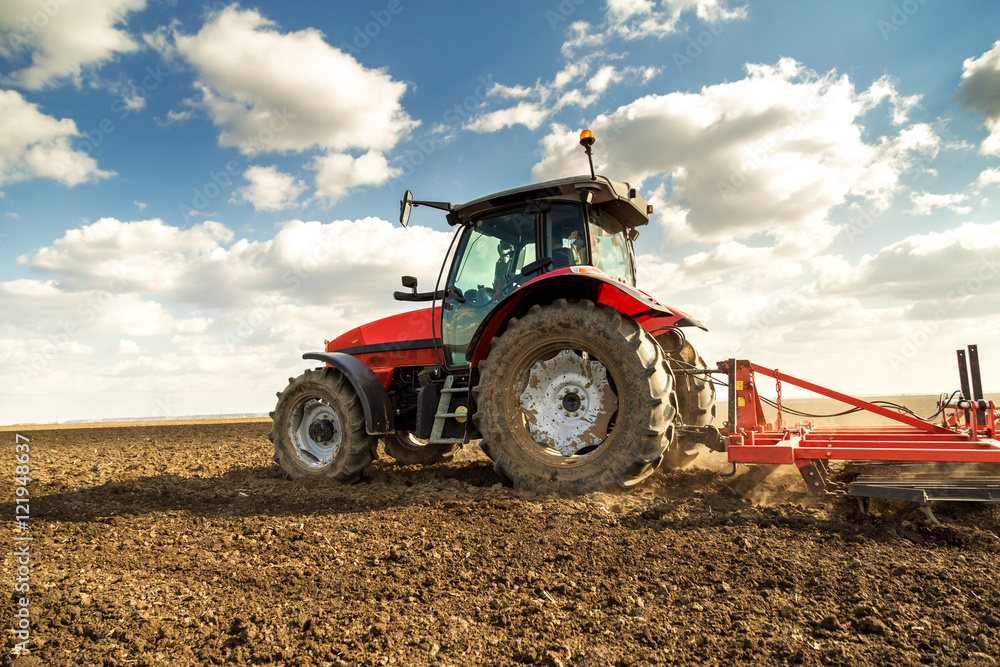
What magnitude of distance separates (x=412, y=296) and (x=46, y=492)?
3841 millimetres

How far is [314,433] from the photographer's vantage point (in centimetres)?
544

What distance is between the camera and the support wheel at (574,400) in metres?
3.69

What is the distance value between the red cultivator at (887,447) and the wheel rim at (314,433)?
11.7 feet

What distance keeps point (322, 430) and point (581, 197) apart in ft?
10.7

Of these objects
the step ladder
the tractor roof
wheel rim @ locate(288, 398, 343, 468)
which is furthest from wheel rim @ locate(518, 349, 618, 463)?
wheel rim @ locate(288, 398, 343, 468)

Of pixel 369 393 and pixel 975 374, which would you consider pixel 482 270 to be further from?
pixel 975 374

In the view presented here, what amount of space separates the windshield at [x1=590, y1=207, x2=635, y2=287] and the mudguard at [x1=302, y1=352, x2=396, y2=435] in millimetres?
2292

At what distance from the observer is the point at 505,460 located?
13.3 ft

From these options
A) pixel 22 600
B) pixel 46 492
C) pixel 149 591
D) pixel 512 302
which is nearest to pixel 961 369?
pixel 512 302

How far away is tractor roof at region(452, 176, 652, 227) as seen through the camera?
14.5 ft

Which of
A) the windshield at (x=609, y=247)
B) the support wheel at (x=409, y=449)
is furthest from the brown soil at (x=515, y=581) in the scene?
the support wheel at (x=409, y=449)

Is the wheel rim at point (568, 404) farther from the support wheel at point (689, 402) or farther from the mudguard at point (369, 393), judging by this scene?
the mudguard at point (369, 393)

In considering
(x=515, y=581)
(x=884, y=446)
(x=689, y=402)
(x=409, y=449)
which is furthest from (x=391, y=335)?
(x=884, y=446)

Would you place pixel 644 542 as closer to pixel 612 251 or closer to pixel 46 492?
pixel 612 251
